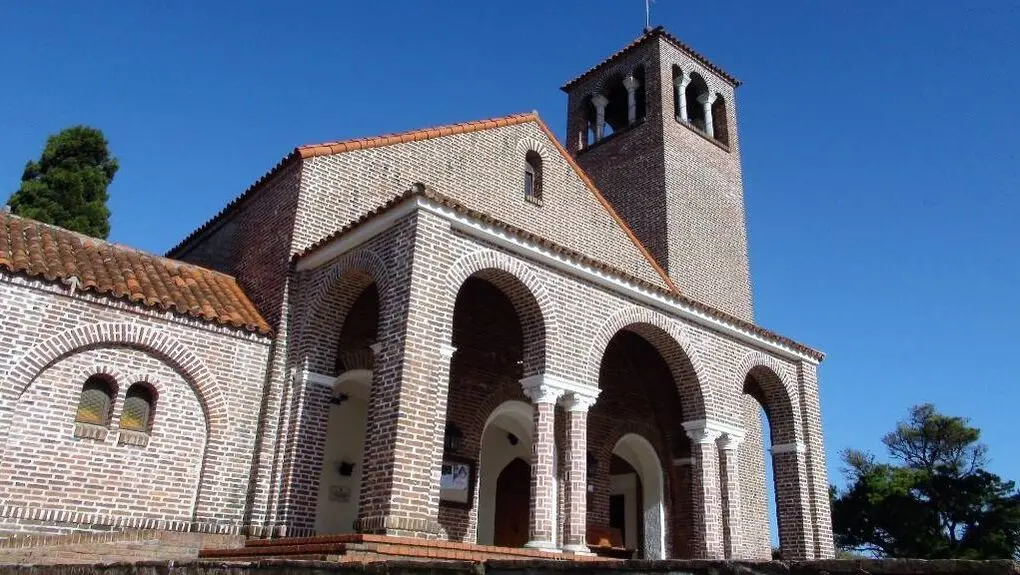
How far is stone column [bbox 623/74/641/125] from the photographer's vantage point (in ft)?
77.3

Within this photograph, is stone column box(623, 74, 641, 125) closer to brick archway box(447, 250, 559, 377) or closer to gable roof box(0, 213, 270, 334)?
brick archway box(447, 250, 559, 377)

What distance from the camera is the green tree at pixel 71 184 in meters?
20.5

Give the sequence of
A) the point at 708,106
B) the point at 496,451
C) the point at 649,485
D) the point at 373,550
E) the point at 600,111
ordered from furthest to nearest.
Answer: the point at 600,111
the point at 708,106
the point at 649,485
the point at 496,451
the point at 373,550

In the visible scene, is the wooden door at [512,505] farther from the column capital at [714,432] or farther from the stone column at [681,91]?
the stone column at [681,91]

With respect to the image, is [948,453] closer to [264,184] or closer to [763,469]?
[763,469]

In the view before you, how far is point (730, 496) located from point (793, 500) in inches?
67.0

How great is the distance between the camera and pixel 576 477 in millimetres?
10586

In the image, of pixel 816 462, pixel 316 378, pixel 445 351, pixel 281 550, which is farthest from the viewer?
pixel 816 462

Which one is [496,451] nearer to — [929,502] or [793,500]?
[793,500]

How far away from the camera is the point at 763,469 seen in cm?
1858

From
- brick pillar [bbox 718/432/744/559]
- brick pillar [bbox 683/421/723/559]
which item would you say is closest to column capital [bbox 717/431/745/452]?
brick pillar [bbox 718/432/744/559]

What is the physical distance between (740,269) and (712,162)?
321 centimetres

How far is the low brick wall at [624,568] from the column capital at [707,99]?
2205cm

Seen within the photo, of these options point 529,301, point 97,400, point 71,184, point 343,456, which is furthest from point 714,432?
point 71,184
